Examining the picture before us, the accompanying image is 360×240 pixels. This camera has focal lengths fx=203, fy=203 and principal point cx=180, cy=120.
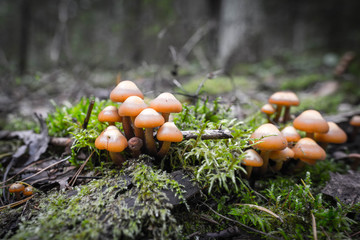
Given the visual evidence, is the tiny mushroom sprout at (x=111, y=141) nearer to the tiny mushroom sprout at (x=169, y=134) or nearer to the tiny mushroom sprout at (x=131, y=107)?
the tiny mushroom sprout at (x=131, y=107)

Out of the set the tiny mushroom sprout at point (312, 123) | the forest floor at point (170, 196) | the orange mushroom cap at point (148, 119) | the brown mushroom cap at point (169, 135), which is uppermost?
the orange mushroom cap at point (148, 119)

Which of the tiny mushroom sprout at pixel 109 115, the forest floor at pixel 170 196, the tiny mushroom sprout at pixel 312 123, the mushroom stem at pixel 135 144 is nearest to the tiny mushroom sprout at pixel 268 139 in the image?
the forest floor at pixel 170 196

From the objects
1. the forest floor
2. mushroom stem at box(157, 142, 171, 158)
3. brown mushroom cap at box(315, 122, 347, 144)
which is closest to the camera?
the forest floor

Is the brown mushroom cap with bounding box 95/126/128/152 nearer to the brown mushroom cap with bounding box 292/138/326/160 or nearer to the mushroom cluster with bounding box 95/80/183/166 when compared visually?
the mushroom cluster with bounding box 95/80/183/166

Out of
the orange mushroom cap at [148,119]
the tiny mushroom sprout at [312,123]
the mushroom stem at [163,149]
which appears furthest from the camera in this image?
the tiny mushroom sprout at [312,123]

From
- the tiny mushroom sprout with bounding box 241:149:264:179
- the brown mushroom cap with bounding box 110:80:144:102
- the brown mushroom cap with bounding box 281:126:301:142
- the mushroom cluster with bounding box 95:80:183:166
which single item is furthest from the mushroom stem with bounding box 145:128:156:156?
the brown mushroom cap with bounding box 281:126:301:142

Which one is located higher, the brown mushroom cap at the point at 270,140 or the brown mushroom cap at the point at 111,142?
the brown mushroom cap at the point at 111,142

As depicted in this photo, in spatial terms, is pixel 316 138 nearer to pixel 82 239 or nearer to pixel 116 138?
pixel 116 138

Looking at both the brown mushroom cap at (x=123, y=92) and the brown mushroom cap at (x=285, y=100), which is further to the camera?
the brown mushroom cap at (x=285, y=100)

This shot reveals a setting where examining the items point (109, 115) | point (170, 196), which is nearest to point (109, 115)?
point (109, 115)

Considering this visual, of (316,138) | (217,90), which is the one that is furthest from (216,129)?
(217,90)
